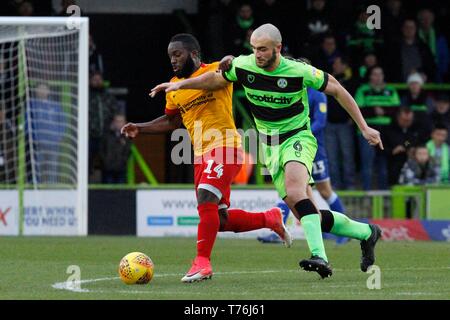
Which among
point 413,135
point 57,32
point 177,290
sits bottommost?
point 177,290

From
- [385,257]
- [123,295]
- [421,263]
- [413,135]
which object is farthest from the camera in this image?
[413,135]

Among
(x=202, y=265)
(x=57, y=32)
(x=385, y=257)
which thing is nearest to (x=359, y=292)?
(x=202, y=265)

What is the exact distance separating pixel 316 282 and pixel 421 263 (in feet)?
8.95

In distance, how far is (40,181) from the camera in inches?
776

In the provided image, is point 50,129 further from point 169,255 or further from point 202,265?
point 202,265

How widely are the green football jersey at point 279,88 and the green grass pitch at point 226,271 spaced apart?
4.38 feet

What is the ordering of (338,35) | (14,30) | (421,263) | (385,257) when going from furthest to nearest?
(338,35)
(14,30)
(385,257)
(421,263)

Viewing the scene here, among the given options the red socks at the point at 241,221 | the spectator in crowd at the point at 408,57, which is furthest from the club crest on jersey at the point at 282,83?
the spectator in crowd at the point at 408,57

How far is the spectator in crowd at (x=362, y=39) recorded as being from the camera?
22.0 metres

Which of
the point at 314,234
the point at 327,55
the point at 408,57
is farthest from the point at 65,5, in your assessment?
the point at 314,234

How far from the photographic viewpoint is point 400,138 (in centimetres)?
2014

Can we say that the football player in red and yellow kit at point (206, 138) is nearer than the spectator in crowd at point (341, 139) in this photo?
Yes

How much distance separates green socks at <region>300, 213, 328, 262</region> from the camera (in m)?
9.86

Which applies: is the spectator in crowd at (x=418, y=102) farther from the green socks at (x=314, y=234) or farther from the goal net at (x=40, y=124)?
the green socks at (x=314, y=234)
